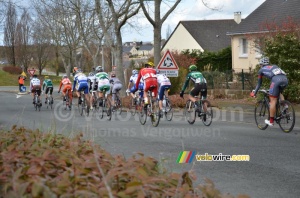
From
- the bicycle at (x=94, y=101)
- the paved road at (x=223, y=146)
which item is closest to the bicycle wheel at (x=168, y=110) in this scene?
the paved road at (x=223, y=146)

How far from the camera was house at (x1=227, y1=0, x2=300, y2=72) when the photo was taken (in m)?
41.6

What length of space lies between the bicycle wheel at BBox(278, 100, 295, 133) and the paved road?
205 millimetres

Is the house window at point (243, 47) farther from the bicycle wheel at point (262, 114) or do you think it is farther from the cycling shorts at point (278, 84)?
the cycling shorts at point (278, 84)

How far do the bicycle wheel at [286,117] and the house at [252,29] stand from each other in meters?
26.8

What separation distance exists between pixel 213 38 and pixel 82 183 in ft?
200

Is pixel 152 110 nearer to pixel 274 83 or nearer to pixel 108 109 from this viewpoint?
pixel 108 109

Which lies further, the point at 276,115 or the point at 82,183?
the point at 276,115

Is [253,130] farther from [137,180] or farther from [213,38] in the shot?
[213,38]

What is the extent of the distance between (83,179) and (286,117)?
1097 centimetres

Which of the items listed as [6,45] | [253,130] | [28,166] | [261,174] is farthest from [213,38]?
[28,166]

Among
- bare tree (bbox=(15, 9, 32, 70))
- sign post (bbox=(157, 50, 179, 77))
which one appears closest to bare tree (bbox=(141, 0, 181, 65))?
sign post (bbox=(157, 50, 179, 77))

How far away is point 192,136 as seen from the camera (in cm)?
1405

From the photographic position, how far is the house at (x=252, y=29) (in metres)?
41.6

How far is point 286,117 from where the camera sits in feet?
46.5
